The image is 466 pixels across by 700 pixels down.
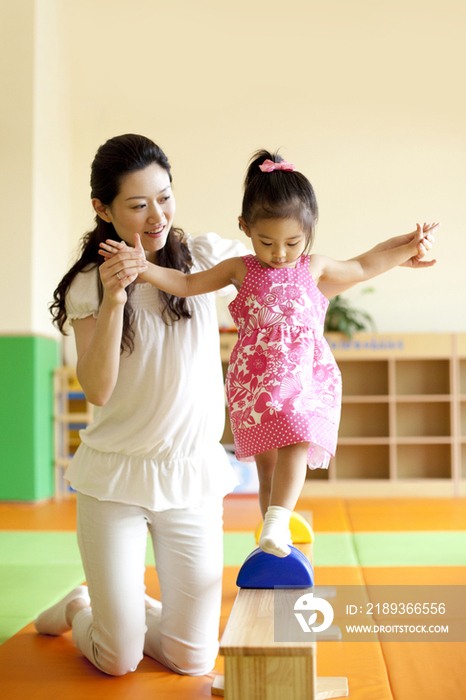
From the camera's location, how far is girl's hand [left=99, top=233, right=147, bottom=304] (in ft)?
A: 5.19

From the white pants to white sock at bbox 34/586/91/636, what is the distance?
0.28 metres

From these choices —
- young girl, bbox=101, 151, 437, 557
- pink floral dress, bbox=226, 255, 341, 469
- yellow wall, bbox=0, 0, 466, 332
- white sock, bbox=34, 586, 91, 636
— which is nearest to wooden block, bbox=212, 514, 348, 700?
young girl, bbox=101, 151, 437, 557

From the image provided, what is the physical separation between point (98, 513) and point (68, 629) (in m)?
0.70

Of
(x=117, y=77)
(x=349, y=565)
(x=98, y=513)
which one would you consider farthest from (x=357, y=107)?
(x=98, y=513)

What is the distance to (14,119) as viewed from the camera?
541cm

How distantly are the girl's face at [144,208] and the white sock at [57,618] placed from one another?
50.5 inches

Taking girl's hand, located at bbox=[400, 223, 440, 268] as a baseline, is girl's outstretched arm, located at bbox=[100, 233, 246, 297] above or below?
below

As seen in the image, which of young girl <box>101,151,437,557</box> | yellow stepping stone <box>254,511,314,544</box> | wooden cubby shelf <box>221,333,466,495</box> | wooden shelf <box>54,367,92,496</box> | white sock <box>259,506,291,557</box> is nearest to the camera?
white sock <box>259,506,291,557</box>

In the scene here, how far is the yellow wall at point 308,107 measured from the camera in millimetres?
6109

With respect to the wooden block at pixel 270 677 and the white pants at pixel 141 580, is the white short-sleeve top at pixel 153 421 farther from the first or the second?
the wooden block at pixel 270 677

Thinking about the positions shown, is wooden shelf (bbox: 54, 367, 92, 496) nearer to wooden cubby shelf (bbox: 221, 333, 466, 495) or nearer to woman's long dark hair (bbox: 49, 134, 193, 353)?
wooden cubby shelf (bbox: 221, 333, 466, 495)

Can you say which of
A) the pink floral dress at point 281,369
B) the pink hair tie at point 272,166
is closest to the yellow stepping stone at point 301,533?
the pink floral dress at point 281,369

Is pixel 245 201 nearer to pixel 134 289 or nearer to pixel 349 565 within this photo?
pixel 134 289

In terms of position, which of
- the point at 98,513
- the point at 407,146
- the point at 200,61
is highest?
the point at 200,61
